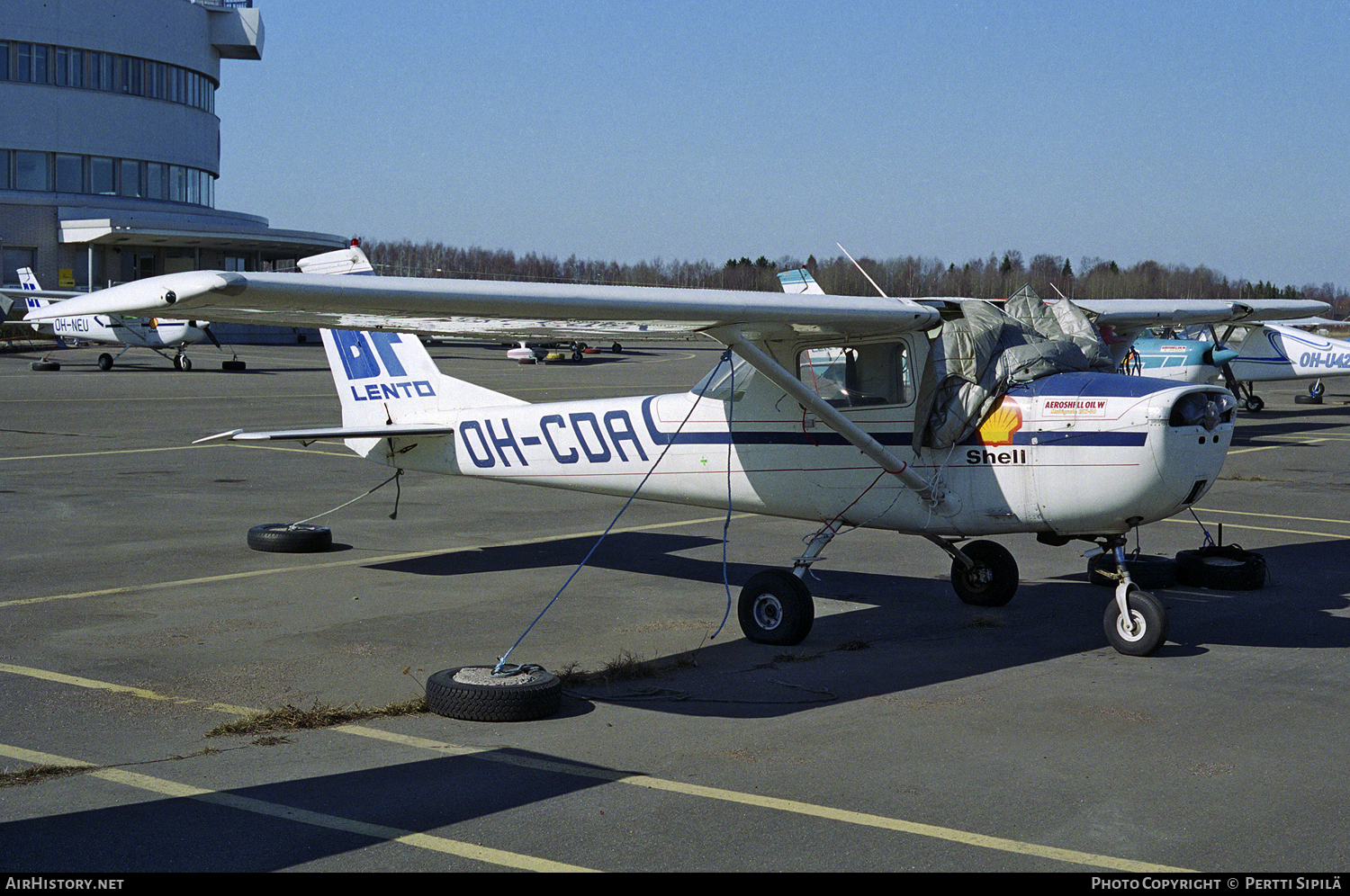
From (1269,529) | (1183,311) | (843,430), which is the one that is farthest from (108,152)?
(843,430)

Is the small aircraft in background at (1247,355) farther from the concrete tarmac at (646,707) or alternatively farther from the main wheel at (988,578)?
the main wheel at (988,578)

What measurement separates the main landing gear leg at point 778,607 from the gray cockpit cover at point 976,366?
1.24 m

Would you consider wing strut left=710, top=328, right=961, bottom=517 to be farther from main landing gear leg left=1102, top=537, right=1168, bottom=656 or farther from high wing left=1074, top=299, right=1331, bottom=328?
high wing left=1074, top=299, right=1331, bottom=328

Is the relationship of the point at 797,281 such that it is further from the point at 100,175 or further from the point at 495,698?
the point at 100,175

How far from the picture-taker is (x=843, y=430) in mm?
8398

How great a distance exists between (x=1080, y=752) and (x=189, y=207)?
78.2 meters

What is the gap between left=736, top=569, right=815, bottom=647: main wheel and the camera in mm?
8406

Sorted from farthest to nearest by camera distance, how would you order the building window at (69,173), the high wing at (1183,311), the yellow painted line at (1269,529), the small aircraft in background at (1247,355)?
the building window at (69,173)
the small aircraft in background at (1247,355)
the high wing at (1183,311)
the yellow painted line at (1269,529)

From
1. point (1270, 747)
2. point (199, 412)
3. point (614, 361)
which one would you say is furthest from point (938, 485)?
point (614, 361)

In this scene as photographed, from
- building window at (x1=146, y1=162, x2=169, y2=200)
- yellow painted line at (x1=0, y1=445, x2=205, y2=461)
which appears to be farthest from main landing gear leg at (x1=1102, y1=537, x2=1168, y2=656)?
building window at (x1=146, y1=162, x2=169, y2=200)

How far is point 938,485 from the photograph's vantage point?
854cm

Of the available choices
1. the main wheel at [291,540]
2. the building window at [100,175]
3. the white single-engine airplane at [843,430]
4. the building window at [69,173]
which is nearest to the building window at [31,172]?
the building window at [69,173]

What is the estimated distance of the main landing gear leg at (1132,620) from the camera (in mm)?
8109

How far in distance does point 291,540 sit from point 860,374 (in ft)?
19.7
